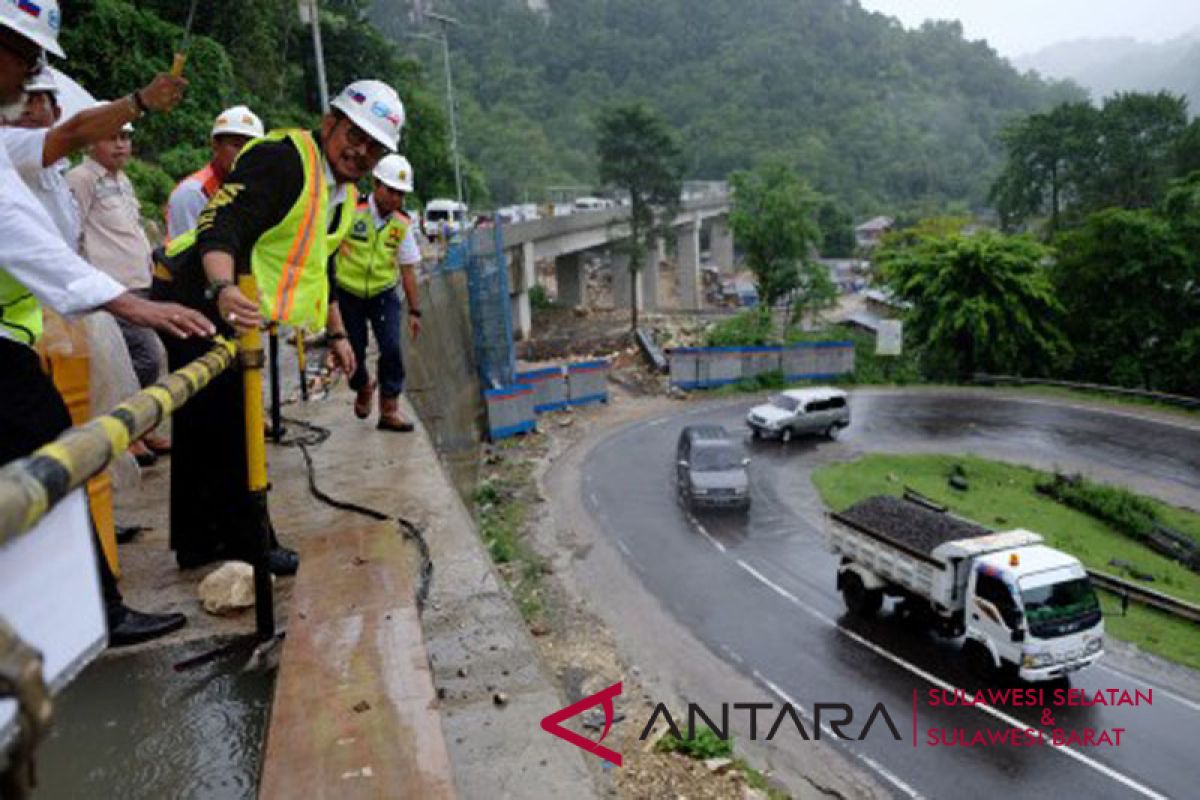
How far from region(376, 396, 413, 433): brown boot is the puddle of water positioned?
3.79m

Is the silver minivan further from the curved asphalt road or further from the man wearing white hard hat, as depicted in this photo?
the man wearing white hard hat

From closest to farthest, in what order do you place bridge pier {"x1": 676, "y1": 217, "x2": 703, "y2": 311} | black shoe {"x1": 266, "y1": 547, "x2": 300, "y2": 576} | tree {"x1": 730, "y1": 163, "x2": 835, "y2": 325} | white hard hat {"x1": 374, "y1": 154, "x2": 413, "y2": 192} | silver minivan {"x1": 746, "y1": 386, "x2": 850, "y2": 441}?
black shoe {"x1": 266, "y1": 547, "x2": 300, "y2": 576}, white hard hat {"x1": 374, "y1": 154, "x2": 413, "y2": 192}, silver minivan {"x1": 746, "y1": 386, "x2": 850, "y2": 441}, tree {"x1": 730, "y1": 163, "x2": 835, "y2": 325}, bridge pier {"x1": 676, "y1": 217, "x2": 703, "y2": 311}

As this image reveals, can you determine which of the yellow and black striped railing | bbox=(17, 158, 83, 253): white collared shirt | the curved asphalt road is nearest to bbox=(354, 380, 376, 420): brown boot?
bbox=(17, 158, 83, 253): white collared shirt

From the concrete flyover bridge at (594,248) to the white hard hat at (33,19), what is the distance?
3799cm

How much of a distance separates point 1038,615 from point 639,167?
120 feet

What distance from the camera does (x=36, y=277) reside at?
230 centimetres

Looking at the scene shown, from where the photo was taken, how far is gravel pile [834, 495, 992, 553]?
518 inches

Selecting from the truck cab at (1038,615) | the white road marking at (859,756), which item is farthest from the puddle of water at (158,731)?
the truck cab at (1038,615)

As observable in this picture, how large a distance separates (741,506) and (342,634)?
Answer: 1718 cm

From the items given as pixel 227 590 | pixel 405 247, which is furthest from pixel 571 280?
pixel 227 590

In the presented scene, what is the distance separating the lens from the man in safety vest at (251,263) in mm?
3570

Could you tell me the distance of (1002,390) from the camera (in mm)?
32312

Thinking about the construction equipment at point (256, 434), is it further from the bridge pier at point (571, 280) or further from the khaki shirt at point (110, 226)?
the bridge pier at point (571, 280)

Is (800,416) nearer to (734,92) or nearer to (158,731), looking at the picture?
(158,731)
